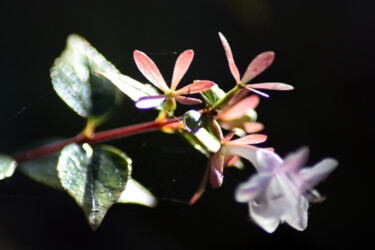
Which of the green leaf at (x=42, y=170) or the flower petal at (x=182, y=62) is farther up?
the flower petal at (x=182, y=62)

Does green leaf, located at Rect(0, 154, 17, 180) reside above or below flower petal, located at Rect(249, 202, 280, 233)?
below

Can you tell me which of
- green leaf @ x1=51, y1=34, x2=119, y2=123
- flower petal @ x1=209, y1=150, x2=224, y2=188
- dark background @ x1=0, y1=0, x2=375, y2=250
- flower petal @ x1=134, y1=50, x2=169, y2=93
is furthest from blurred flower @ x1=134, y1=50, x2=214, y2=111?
dark background @ x1=0, y1=0, x2=375, y2=250

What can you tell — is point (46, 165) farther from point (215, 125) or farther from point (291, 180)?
point (291, 180)

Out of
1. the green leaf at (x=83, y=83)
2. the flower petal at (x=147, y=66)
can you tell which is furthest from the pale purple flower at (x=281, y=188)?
the green leaf at (x=83, y=83)

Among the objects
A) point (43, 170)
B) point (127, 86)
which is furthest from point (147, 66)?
point (43, 170)

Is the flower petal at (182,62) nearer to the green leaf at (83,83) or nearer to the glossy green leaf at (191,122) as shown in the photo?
the glossy green leaf at (191,122)

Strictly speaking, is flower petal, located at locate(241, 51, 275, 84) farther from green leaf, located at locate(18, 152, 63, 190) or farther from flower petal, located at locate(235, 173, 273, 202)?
Result: green leaf, located at locate(18, 152, 63, 190)

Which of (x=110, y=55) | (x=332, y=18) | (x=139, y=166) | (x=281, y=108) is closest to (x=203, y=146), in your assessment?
(x=139, y=166)
